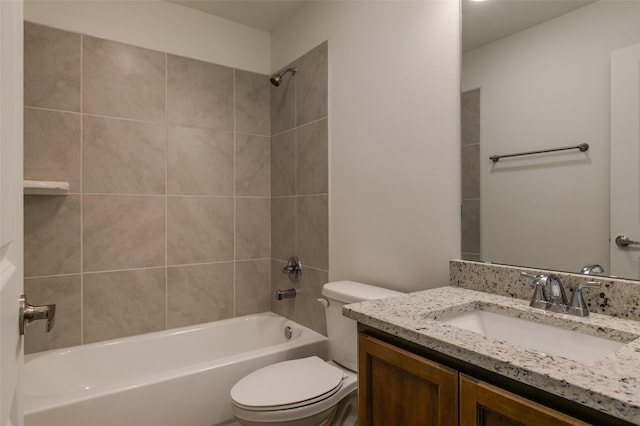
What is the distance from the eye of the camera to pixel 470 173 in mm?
1354

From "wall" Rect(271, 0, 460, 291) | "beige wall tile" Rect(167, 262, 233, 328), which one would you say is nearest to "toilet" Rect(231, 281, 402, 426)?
"wall" Rect(271, 0, 460, 291)

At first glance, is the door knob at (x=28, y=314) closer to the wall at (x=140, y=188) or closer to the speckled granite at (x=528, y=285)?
the speckled granite at (x=528, y=285)

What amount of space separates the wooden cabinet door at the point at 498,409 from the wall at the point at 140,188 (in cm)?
192

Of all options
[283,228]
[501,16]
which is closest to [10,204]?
[501,16]

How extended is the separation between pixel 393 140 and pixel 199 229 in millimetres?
1380

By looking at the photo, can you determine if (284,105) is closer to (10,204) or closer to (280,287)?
(280,287)

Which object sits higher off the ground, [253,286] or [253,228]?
[253,228]

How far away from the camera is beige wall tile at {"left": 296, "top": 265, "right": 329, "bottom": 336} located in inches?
83.0

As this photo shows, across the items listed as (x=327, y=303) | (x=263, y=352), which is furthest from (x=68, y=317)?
(x=327, y=303)

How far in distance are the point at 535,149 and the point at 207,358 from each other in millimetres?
2079

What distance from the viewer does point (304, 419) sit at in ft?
4.36

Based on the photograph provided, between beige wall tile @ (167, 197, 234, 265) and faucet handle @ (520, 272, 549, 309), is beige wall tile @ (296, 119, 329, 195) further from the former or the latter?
faucet handle @ (520, 272, 549, 309)

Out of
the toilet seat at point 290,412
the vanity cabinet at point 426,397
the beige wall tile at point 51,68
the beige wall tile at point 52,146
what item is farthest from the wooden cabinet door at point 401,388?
the beige wall tile at point 51,68

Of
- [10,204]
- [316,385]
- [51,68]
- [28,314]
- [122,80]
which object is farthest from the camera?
[122,80]
